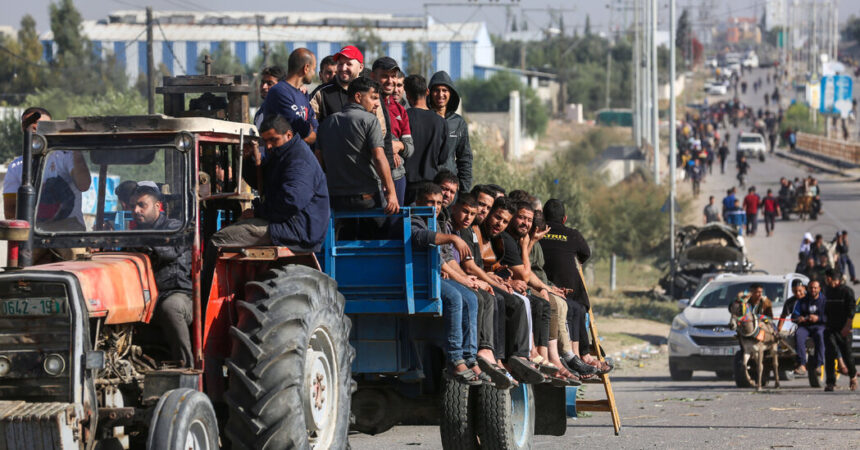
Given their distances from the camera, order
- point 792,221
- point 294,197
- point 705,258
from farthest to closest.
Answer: point 792,221
point 705,258
point 294,197

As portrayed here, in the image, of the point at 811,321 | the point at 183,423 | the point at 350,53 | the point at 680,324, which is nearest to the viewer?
the point at 183,423

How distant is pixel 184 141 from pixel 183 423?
170cm

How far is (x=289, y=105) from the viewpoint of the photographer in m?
9.34

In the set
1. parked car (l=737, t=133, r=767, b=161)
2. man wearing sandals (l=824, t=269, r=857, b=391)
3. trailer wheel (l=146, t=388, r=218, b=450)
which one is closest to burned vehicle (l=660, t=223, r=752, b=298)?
man wearing sandals (l=824, t=269, r=857, b=391)

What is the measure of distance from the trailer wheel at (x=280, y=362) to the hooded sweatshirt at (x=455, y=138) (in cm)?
343

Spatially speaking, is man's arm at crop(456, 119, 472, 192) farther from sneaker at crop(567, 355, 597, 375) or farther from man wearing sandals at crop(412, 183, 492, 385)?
man wearing sandals at crop(412, 183, 492, 385)

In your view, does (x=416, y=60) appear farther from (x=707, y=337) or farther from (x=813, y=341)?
(x=813, y=341)

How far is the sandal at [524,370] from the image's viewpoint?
33.9 feet

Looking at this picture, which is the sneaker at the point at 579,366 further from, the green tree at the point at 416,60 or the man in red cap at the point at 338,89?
the green tree at the point at 416,60

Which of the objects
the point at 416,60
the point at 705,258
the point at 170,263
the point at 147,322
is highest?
the point at 416,60

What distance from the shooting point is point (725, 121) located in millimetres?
109500

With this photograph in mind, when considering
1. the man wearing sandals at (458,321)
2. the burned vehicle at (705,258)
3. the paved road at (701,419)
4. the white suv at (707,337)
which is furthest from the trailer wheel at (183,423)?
the burned vehicle at (705,258)

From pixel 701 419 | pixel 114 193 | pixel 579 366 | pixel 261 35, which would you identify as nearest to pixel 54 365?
pixel 114 193

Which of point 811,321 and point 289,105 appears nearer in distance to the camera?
point 289,105
